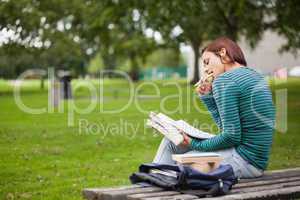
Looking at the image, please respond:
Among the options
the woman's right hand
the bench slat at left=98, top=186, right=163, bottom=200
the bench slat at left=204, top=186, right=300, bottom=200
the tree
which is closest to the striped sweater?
the woman's right hand

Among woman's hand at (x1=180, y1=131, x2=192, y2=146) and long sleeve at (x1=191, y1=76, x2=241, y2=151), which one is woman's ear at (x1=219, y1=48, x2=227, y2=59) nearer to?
long sleeve at (x1=191, y1=76, x2=241, y2=151)

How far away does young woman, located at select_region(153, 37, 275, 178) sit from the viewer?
19.5 ft

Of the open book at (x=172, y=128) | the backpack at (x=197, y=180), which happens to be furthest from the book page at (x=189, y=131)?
the backpack at (x=197, y=180)

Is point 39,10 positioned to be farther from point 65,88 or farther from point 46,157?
point 46,157

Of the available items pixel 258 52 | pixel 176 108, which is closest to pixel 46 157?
pixel 176 108

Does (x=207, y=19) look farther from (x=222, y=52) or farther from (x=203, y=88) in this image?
(x=222, y=52)

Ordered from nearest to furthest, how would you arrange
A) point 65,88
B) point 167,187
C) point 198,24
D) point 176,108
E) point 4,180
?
point 167,187 < point 4,180 < point 176,108 < point 65,88 < point 198,24

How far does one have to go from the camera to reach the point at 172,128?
6.04 m

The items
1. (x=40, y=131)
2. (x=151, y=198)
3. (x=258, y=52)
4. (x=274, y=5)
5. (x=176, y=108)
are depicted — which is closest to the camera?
(x=151, y=198)

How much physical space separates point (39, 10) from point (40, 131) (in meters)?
26.7

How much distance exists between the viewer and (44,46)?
4175 cm

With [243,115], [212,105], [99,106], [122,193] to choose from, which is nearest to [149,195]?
[122,193]

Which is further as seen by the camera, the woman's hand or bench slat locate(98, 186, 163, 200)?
the woman's hand

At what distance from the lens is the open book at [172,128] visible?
6.01 meters
